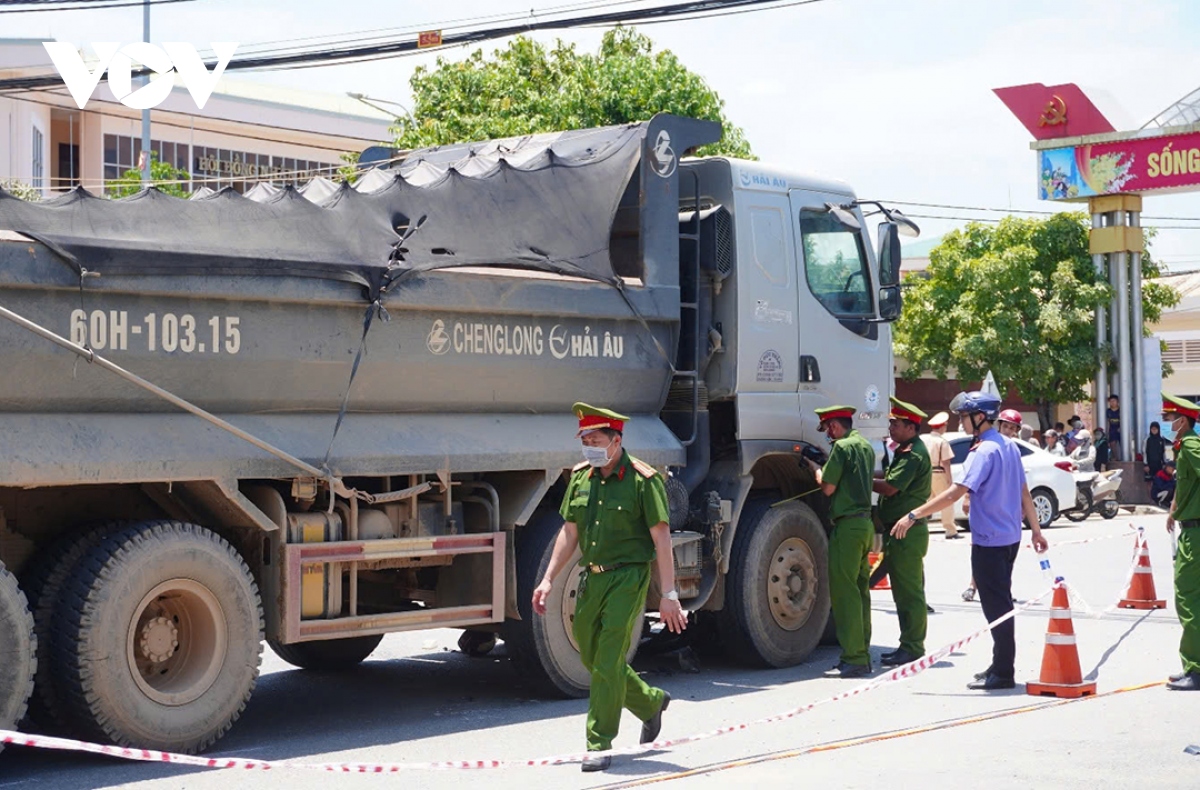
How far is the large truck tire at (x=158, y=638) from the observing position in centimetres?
721

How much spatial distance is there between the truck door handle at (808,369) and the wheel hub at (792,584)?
109 cm

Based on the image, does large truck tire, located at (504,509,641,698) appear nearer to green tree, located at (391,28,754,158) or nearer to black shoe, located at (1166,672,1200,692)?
black shoe, located at (1166,672,1200,692)

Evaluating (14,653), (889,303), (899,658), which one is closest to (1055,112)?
(889,303)

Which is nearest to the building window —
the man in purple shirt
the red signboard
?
the red signboard

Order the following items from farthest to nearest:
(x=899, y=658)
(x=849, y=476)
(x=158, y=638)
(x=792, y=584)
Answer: (x=792, y=584)
(x=899, y=658)
(x=849, y=476)
(x=158, y=638)

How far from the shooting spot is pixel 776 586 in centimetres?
1083

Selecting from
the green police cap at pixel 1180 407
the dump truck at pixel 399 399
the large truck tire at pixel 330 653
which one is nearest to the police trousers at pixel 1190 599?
the green police cap at pixel 1180 407

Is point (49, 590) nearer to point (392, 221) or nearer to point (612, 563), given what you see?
point (612, 563)

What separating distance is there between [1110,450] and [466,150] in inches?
984

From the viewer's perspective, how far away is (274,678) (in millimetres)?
10711

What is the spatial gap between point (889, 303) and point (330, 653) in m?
4.58

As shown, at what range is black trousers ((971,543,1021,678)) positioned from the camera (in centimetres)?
959

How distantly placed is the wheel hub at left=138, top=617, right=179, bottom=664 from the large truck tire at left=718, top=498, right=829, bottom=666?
13.5 ft

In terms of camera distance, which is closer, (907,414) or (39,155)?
(907,414)
